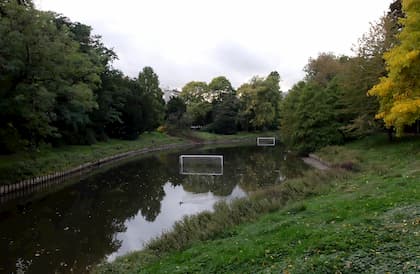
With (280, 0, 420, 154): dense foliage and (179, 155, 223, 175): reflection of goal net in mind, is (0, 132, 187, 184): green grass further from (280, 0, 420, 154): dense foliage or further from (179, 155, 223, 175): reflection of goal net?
(280, 0, 420, 154): dense foliage

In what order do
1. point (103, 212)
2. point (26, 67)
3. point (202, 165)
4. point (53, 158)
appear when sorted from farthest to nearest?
point (202, 165)
point (53, 158)
point (26, 67)
point (103, 212)

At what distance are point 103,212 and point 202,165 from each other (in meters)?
15.7

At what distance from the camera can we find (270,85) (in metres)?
81.2

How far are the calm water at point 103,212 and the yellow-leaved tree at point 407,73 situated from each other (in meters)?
8.93

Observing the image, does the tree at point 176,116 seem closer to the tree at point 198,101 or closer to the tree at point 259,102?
the tree at point 198,101

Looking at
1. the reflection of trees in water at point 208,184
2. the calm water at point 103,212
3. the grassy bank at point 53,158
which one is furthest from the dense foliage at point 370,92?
the grassy bank at point 53,158

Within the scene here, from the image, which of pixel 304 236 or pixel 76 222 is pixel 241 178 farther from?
pixel 304 236

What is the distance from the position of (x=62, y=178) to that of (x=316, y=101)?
22983 millimetres

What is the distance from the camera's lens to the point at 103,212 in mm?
18891

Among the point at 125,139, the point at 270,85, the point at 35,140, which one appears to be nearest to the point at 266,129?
the point at 270,85

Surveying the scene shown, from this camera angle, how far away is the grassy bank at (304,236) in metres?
6.70

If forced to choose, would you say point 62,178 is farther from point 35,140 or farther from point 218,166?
point 218,166

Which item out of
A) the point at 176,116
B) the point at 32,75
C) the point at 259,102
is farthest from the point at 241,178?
the point at 259,102

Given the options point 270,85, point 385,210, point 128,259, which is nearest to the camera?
point 385,210
